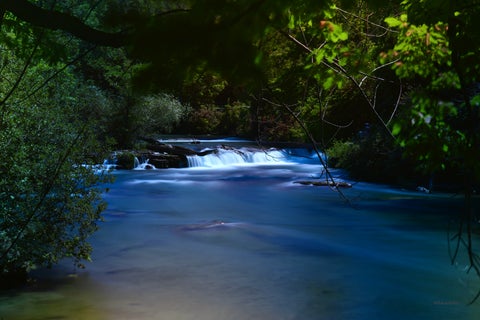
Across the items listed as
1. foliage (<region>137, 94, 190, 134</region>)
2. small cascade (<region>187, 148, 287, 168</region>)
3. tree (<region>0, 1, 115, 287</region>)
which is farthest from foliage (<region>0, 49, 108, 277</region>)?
foliage (<region>137, 94, 190, 134</region>)

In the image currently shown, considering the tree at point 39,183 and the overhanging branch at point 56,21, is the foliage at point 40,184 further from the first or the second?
the overhanging branch at point 56,21

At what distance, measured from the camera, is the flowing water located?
7.68 m

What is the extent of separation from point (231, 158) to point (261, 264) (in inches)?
712

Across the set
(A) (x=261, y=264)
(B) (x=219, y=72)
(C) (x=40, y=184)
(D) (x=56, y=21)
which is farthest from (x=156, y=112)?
(B) (x=219, y=72)

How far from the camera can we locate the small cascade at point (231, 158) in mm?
26703

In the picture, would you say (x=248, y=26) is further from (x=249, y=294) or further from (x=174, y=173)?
(x=174, y=173)

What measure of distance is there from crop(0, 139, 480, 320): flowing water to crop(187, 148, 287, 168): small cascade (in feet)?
27.1

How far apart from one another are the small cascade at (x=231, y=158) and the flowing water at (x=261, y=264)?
27.1 feet

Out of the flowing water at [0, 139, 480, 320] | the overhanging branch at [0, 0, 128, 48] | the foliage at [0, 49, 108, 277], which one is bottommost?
the flowing water at [0, 139, 480, 320]

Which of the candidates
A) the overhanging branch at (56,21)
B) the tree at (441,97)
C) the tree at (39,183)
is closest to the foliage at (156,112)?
the tree at (39,183)

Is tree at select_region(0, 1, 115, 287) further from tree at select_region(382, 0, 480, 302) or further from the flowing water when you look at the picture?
tree at select_region(382, 0, 480, 302)

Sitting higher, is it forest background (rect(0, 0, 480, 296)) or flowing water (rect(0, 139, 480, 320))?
forest background (rect(0, 0, 480, 296))

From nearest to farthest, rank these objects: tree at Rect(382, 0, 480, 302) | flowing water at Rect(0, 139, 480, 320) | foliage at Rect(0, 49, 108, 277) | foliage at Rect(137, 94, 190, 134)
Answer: tree at Rect(382, 0, 480, 302), foliage at Rect(0, 49, 108, 277), flowing water at Rect(0, 139, 480, 320), foliage at Rect(137, 94, 190, 134)

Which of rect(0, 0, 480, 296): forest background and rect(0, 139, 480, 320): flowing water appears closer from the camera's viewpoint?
rect(0, 0, 480, 296): forest background
